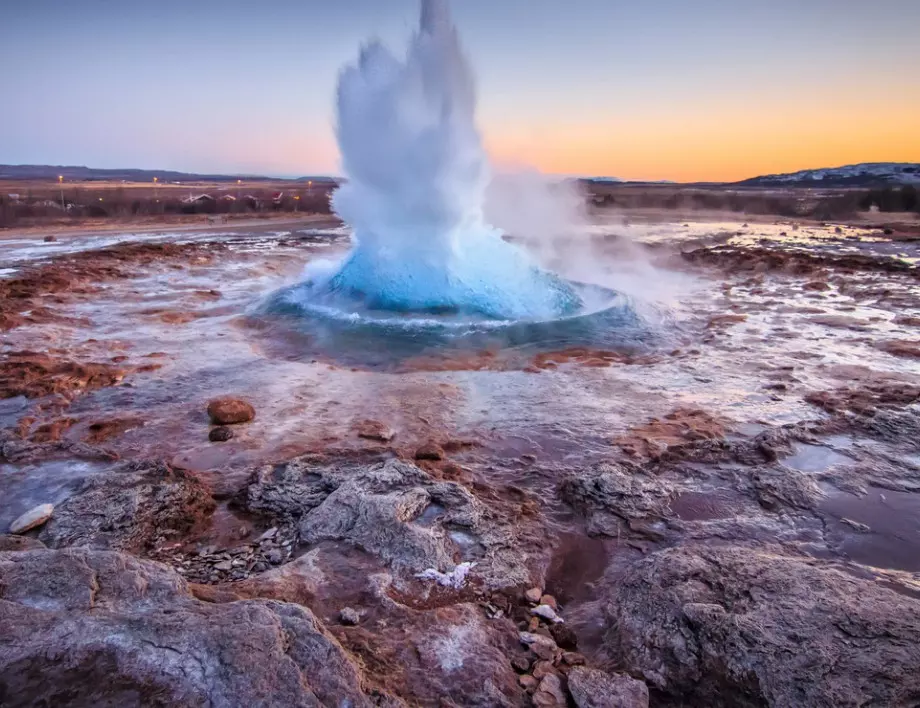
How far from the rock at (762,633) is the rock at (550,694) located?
0.32m

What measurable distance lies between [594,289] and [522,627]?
26.7 feet

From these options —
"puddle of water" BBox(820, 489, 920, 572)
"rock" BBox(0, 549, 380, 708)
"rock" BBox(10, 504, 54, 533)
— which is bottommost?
"puddle of water" BBox(820, 489, 920, 572)

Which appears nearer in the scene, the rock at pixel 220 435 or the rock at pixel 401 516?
the rock at pixel 401 516

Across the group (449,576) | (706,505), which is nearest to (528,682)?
(449,576)

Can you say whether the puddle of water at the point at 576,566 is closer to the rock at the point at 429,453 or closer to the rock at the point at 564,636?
the rock at the point at 564,636

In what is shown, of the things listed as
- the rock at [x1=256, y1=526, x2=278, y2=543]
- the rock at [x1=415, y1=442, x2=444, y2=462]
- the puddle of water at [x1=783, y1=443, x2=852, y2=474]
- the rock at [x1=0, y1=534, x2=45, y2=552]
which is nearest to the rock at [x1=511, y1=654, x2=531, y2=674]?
the rock at [x1=256, y1=526, x2=278, y2=543]

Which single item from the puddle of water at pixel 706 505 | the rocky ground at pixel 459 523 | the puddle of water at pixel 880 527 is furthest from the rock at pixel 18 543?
the puddle of water at pixel 880 527

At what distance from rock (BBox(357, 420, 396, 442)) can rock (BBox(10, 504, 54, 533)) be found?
201 centimetres

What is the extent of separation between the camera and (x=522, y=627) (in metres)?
2.56

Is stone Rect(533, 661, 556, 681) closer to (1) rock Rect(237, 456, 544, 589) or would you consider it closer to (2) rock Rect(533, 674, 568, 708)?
(2) rock Rect(533, 674, 568, 708)

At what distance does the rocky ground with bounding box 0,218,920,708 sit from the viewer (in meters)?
2.04

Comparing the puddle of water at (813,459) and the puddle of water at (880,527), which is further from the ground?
the puddle of water at (813,459)

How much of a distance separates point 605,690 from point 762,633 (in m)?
0.66

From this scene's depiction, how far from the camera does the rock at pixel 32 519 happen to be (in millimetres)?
3145
